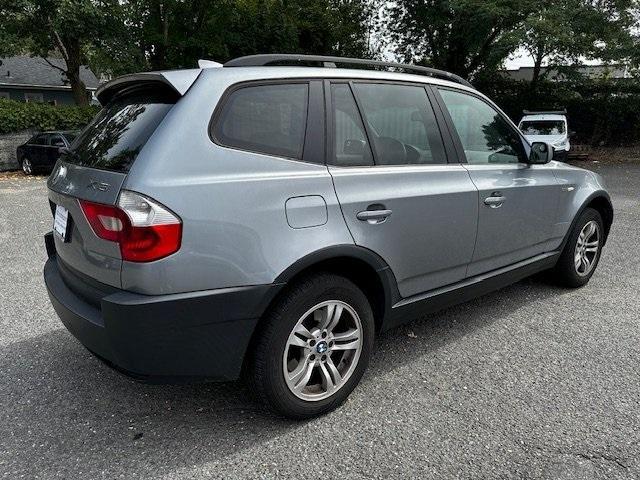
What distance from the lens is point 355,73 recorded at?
111 inches

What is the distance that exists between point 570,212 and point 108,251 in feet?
11.6

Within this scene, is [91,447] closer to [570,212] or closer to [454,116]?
[454,116]

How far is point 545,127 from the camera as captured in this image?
16219 mm

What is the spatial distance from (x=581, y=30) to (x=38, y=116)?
18713 mm

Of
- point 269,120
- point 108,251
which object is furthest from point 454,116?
point 108,251

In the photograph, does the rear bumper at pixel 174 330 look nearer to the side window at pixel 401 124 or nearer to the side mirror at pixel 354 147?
the side mirror at pixel 354 147

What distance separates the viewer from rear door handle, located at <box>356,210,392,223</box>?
2.55 meters

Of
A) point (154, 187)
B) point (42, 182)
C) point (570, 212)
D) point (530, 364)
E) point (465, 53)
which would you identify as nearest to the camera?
point (154, 187)

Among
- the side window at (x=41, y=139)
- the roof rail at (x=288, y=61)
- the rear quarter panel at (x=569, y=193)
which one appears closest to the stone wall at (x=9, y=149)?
the side window at (x=41, y=139)

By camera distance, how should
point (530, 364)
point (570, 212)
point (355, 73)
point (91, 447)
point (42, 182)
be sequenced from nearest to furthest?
point (91, 447) → point (355, 73) → point (530, 364) → point (570, 212) → point (42, 182)

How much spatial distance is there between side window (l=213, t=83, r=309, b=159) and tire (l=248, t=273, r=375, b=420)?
673mm

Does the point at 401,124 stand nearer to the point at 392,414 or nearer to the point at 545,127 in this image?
the point at 392,414

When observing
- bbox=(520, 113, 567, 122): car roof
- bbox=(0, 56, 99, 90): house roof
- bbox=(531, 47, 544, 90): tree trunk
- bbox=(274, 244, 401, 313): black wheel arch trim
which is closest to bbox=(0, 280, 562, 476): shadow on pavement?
bbox=(274, 244, 401, 313): black wheel arch trim

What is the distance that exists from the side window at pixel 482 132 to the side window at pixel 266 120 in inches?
47.5
